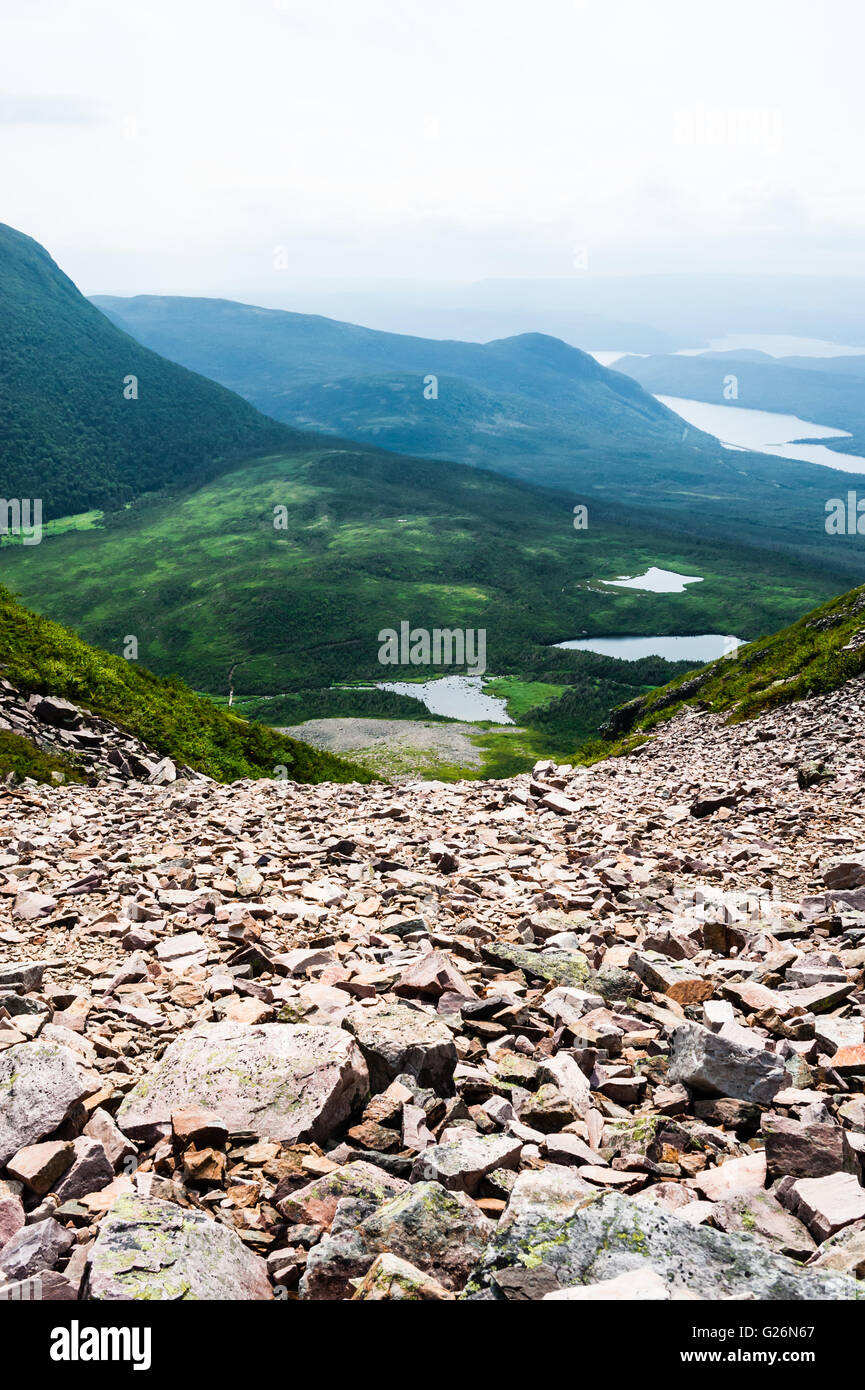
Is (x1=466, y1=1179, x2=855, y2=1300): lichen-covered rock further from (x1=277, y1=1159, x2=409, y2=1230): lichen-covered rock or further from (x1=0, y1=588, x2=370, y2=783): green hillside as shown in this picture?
(x1=0, y1=588, x2=370, y2=783): green hillside

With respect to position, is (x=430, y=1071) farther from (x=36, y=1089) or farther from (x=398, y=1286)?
(x=36, y=1089)

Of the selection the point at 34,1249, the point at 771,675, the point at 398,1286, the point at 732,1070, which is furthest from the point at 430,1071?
the point at 771,675

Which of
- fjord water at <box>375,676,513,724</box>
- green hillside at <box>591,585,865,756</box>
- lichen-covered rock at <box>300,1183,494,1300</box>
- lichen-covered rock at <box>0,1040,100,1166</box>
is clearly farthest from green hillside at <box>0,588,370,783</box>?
fjord water at <box>375,676,513,724</box>

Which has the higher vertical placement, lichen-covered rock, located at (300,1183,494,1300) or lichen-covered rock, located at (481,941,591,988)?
lichen-covered rock, located at (300,1183,494,1300)

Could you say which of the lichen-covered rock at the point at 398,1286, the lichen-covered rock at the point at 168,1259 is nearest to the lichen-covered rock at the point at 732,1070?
the lichen-covered rock at the point at 398,1286
